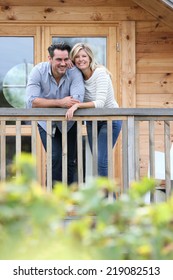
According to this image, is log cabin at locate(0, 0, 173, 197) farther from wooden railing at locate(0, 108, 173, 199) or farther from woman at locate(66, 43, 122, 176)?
wooden railing at locate(0, 108, 173, 199)

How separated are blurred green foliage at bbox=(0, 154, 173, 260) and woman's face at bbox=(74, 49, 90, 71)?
14.3 feet

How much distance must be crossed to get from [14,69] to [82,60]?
1.78m

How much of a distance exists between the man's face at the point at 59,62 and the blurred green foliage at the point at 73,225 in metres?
4.35

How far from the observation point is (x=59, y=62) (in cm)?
547

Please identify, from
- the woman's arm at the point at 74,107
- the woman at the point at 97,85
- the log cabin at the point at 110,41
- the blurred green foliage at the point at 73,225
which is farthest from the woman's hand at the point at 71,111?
the blurred green foliage at the point at 73,225

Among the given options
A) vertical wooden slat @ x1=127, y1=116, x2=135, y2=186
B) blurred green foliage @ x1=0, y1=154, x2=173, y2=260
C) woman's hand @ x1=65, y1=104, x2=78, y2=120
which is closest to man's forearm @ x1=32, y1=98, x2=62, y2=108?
woman's hand @ x1=65, y1=104, x2=78, y2=120

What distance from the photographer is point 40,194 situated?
1077 mm

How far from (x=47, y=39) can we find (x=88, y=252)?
6.25 metres

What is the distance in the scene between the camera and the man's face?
17.9 ft

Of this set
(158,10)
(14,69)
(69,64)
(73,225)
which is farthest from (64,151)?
(73,225)

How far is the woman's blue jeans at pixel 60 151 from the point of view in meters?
5.53

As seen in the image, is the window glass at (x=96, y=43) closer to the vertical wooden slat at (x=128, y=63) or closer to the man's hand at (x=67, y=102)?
the vertical wooden slat at (x=128, y=63)
